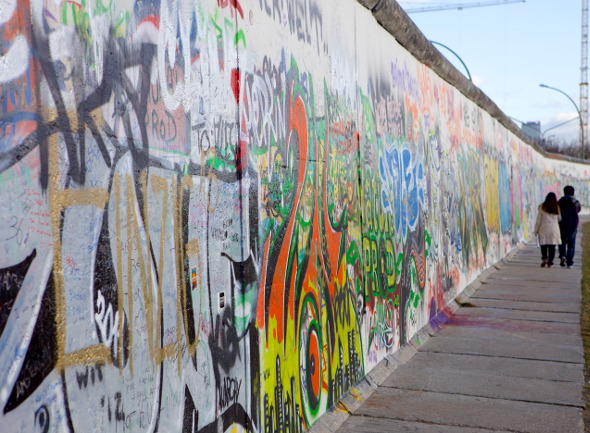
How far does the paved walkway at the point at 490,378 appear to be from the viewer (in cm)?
520

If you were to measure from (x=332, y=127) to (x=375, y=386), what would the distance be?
2.24 m

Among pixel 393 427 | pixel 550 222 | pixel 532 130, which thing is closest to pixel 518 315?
pixel 393 427

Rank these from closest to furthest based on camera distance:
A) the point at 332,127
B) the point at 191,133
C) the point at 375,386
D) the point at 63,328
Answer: the point at 63,328 < the point at 191,133 < the point at 332,127 < the point at 375,386

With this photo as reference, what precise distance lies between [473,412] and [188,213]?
10.8 feet

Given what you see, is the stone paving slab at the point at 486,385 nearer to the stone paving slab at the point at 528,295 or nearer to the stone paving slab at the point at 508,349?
the stone paving slab at the point at 508,349

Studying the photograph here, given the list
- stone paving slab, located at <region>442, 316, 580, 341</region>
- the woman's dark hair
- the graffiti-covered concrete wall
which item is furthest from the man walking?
the graffiti-covered concrete wall

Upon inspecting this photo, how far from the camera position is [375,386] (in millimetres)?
6066

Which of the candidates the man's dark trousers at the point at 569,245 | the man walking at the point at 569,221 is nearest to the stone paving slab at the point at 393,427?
the man walking at the point at 569,221

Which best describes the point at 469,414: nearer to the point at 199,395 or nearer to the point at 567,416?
the point at 567,416

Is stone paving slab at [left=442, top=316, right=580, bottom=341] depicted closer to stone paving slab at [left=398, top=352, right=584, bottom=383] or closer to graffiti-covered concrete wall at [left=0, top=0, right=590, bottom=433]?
stone paving slab at [left=398, top=352, right=584, bottom=383]

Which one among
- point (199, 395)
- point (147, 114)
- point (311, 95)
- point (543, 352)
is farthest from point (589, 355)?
point (147, 114)

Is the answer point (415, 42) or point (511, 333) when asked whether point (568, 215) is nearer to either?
point (511, 333)

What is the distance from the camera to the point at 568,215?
51.2ft

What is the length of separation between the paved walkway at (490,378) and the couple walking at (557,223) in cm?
491
